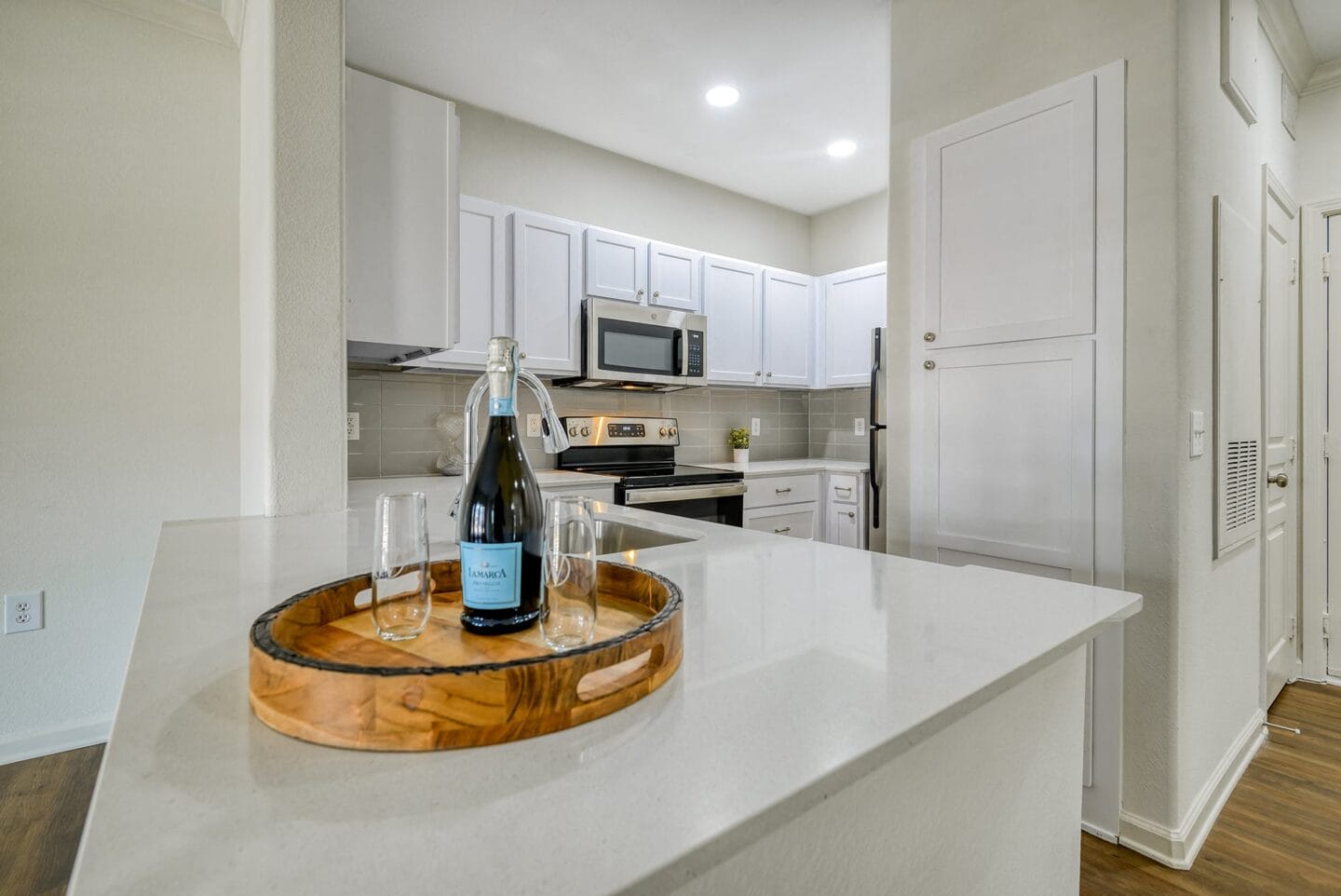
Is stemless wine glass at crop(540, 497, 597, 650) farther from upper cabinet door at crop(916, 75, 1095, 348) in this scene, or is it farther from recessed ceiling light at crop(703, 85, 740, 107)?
recessed ceiling light at crop(703, 85, 740, 107)

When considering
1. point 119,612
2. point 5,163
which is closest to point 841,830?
point 119,612

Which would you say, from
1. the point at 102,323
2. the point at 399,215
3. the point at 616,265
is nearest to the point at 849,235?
the point at 616,265

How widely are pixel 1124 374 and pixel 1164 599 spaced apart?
59 centimetres

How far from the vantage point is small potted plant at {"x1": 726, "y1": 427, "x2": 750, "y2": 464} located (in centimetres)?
409

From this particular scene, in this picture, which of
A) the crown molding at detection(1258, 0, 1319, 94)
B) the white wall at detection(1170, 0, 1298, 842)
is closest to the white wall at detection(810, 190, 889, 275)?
the crown molding at detection(1258, 0, 1319, 94)

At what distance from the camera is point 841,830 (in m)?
0.60

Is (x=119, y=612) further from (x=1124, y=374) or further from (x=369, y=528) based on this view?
(x=1124, y=374)

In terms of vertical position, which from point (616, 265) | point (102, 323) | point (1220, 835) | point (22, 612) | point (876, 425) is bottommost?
point (1220, 835)

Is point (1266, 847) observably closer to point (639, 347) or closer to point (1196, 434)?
point (1196, 434)

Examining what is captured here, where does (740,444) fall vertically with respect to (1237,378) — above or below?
below

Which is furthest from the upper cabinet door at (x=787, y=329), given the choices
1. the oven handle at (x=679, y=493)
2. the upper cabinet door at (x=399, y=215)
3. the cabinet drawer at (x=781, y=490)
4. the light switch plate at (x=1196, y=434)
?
the light switch plate at (x=1196, y=434)

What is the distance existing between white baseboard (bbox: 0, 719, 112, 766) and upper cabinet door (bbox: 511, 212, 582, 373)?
2.03 meters

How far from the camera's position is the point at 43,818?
6.20 feet

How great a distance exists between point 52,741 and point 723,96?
11.6ft
